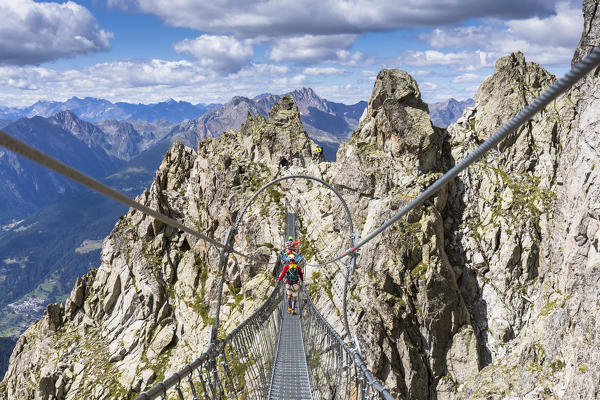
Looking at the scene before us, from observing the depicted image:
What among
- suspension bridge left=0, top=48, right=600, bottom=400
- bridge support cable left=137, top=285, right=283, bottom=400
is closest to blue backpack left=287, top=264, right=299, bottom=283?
suspension bridge left=0, top=48, right=600, bottom=400

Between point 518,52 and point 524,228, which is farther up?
point 518,52

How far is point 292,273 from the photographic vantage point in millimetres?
17516

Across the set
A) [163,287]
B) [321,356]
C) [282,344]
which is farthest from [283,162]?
[282,344]

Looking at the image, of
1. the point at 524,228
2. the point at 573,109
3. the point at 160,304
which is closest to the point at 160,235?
the point at 160,304

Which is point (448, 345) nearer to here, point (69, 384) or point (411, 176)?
point (411, 176)

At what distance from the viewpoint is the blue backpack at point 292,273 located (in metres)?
17.4

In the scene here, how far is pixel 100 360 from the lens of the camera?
50875 mm

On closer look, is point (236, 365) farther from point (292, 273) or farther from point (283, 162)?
point (283, 162)

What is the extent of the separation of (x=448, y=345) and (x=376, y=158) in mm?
19634

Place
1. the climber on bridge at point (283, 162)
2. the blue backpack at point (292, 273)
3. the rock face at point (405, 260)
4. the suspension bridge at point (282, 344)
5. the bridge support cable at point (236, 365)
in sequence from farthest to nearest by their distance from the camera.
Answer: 1. the climber on bridge at point (283, 162)
2. the rock face at point (405, 260)
3. the blue backpack at point (292, 273)
4. the bridge support cable at point (236, 365)
5. the suspension bridge at point (282, 344)

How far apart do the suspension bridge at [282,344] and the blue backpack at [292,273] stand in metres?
1.64

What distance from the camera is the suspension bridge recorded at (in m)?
3.08

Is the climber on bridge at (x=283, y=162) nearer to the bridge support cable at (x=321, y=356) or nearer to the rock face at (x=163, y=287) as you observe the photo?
the rock face at (x=163, y=287)

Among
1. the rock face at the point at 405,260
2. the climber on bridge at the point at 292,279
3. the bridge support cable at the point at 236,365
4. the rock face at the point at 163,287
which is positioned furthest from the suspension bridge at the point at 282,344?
the rock face at the point at 163,287
